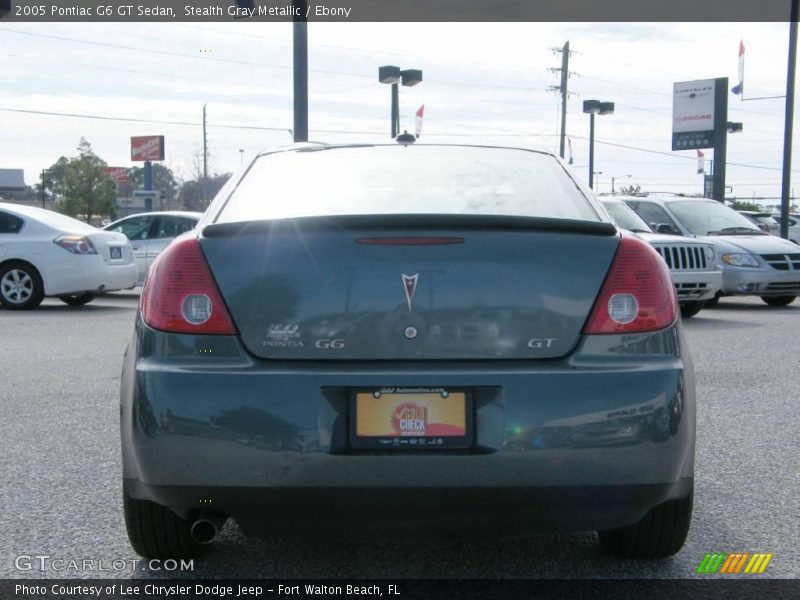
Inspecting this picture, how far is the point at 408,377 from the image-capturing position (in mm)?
3121

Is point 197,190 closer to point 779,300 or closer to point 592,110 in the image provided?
point 592,110

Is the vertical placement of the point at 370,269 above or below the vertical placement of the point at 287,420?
above

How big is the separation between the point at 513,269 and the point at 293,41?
16.0 meters

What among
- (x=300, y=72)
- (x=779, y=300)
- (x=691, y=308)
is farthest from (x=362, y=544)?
(x=300, y=72)

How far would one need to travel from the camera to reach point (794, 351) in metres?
10.0

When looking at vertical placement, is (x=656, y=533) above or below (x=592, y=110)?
below

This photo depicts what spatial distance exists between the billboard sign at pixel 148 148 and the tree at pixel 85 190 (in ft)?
41.3

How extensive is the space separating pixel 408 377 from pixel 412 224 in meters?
0.47

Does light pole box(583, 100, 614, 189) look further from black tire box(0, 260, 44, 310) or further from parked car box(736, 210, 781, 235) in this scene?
black tire box(0, 260, 44, 310)

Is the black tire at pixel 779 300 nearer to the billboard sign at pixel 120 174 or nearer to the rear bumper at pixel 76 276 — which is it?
the rear bumper at pixel 76 276

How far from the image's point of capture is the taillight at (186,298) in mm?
3256

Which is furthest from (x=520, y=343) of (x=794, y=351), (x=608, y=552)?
(x=794, y=351)

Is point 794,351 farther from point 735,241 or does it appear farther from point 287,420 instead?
point 287,420

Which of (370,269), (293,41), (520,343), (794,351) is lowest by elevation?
(794,351)
